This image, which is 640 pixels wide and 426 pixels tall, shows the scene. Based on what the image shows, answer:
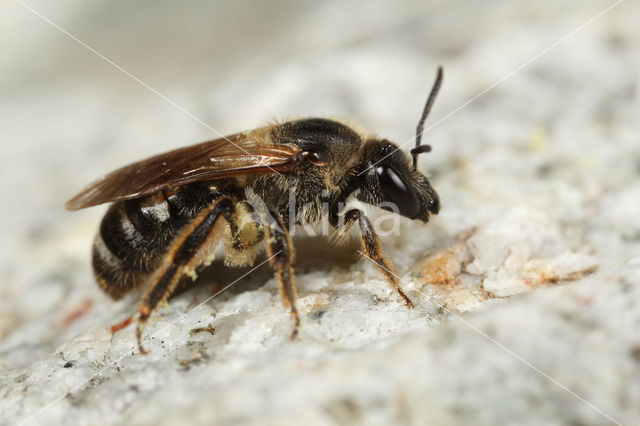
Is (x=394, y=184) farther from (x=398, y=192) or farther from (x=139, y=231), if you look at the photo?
(x=139, y=231)

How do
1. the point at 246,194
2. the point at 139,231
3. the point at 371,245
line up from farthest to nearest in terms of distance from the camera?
the point at 246,194 < the point at 139,231 < the point at 371,245

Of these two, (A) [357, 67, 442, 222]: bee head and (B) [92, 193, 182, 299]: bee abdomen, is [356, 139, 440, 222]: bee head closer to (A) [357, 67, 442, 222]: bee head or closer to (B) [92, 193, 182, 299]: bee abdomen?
(A) [357, 67, 442, 222]: bee head

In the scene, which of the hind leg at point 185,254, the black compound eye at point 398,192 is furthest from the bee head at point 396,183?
the hind leg at point 185,254

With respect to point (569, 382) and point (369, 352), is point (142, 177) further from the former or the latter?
point (569, 382)

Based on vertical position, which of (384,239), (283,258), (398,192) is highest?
(398,192)

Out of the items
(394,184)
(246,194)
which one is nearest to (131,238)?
(246,194)

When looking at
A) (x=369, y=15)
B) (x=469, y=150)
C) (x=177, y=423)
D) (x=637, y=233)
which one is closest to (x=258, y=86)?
(x=469, y=150)
